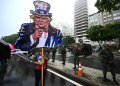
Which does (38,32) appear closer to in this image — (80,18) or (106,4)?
(106,4)

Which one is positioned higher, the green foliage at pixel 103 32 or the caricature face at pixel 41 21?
the green foliage at pixel 103 32

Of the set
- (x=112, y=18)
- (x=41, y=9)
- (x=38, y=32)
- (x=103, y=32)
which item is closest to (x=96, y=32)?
(x=103, y=32)

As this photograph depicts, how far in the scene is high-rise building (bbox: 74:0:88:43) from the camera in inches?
2633

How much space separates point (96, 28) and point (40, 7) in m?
16.0

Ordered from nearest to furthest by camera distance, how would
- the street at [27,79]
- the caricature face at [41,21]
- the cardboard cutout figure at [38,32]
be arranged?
the cardboard cutout figure at [38,32], the caricature face at [41,21], the street at [27,79]

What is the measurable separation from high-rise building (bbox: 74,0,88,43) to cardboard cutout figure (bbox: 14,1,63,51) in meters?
66.7

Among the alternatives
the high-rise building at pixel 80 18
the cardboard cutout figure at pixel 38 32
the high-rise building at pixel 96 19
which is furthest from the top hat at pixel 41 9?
the high-rise building at pixel 80 18

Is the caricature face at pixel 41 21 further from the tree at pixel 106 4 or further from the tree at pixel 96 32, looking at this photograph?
the tree at pixel 96 32

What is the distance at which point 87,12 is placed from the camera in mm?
68688

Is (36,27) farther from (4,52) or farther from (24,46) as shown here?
(4,52)

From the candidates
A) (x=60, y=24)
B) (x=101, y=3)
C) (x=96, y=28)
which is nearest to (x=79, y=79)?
(x=101, y=3)

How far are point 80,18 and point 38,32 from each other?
251 feet

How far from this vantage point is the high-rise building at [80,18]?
219 ft

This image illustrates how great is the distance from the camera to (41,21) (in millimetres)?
2510
